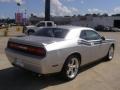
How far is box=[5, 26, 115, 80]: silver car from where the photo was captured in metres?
5.51

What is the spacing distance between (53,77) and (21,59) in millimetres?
1181

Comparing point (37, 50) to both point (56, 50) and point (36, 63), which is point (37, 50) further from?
point (56, 50)

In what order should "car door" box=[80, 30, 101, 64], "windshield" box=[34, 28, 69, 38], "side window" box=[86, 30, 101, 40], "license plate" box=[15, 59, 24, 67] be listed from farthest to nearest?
"side window" box=[86, 30, 101, 40]
"car door" box=[80, 30, 101, 64]
"windshield" box=[34, 28, 69, 38]
"license plate" box=[15, 59, 24, 67]

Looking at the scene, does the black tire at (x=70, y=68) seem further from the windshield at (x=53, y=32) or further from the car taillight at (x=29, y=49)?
the car taillight at (x=29, y=49)

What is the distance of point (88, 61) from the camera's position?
7145mm

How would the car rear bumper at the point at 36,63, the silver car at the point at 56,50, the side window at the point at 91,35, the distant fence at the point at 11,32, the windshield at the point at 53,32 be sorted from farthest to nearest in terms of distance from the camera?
the distant fence at the point at 11,32 → the side window at the point at 91,35 → the windshield at the point at 53,32 → the silver car at the point at 56,50 → the car rear bumper at the point at 36,63

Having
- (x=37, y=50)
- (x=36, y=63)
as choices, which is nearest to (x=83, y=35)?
(x=37, y=50)

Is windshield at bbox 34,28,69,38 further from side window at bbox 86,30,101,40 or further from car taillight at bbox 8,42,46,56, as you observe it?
car taillight at bbox 8,42,46,56

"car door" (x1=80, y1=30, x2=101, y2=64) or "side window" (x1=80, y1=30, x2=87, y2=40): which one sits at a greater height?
"side window" (x1=80, y1=30, x2=87, y2=40)

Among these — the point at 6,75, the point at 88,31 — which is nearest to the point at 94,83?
the point at 88,31

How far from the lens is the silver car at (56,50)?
5.51 meters

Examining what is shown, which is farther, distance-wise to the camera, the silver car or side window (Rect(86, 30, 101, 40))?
side window (Rect(86, 30, 101, 40))

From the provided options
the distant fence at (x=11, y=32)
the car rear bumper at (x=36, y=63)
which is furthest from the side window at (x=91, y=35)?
the distant fence at (x=11, y=32)

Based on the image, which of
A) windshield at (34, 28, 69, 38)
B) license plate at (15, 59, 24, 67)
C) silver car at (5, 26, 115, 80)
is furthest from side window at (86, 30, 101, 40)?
license plate at (15, 59, 24, 67)
